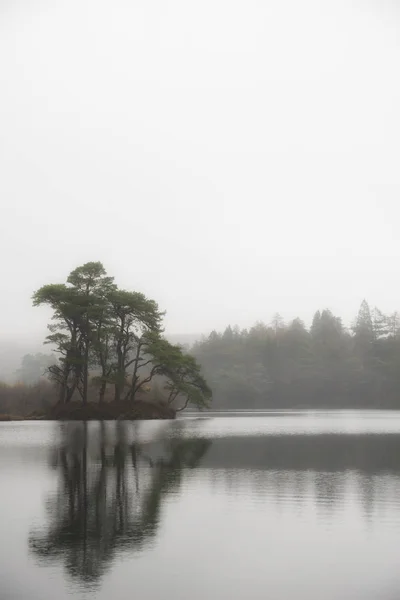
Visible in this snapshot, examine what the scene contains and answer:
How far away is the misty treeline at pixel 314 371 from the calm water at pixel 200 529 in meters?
148

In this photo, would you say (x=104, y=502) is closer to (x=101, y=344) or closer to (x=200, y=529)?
(x=200, y=529)

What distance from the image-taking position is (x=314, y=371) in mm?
180250

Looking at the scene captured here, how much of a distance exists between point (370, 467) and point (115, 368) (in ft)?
214

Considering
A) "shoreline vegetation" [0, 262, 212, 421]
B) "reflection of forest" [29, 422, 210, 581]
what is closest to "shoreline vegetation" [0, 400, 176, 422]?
"shoreline vegetation" [0, 262, 212, 421]

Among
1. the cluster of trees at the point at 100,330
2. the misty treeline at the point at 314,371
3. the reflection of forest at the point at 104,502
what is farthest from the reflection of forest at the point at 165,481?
the misty treeline at the point at 314,371

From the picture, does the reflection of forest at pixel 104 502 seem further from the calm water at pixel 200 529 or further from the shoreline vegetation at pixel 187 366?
the shoreline vegetation at pixel 187 366

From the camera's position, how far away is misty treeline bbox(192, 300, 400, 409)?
177 meters

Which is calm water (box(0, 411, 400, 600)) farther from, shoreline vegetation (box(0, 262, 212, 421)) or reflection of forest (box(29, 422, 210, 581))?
shoreline vegetation (box(0, 262, 212, 421))

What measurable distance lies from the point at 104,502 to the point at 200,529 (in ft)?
15.0

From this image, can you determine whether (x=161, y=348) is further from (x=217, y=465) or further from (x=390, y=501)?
(x=390, y=501)

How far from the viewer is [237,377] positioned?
582ft

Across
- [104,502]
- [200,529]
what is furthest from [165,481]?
[200,529]

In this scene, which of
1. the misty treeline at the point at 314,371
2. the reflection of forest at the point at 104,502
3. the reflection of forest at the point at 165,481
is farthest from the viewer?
the misty treeline at the point at 314,371

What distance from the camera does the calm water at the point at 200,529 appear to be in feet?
38.5
